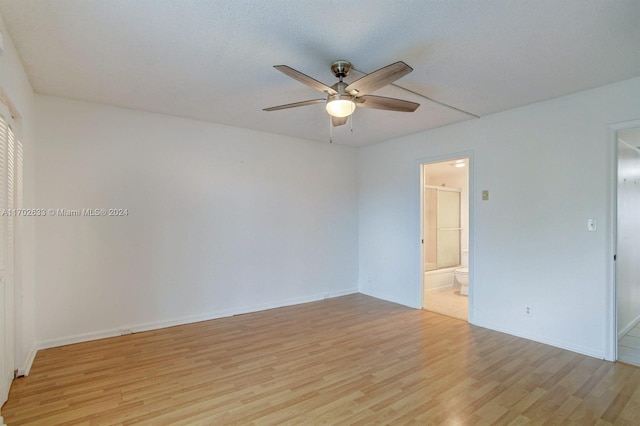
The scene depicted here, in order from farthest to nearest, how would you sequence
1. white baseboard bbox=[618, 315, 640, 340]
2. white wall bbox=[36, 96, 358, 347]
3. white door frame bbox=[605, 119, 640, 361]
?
white baseboard bbox=[618, 315, 640, 340], white wall bbox=[36, 96, 358, 347], white door frame bbox=[605, 119, 640, 361]

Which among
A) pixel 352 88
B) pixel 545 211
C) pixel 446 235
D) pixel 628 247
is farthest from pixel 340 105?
pixel 446 235

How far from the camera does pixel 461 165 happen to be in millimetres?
6402

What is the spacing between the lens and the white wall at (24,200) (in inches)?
89.6

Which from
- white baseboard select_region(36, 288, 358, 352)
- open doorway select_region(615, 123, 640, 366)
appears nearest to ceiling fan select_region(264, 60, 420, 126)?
open doorway select_region(615, 123, 640, 366)

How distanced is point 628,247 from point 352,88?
12.5 ft

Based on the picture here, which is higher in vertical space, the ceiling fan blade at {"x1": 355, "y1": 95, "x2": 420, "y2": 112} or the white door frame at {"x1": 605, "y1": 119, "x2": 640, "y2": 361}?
the ceiling fan blade at {"x1": 355, "y1": 95, "x2": 420, "y2": 112}

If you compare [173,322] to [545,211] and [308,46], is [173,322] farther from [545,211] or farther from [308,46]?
[545,211]

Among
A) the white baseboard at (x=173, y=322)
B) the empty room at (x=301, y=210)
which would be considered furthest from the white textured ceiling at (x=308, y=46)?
the white baseboard at (x=173, y=322)

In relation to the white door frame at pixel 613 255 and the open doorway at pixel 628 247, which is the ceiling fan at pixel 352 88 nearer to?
the white door frame at pixel 613 255

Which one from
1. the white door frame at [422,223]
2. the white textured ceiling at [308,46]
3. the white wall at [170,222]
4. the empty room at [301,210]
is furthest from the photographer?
the white door frame at [422,223]

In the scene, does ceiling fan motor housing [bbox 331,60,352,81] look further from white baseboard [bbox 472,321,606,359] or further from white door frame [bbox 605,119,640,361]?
white baseboard [bbox 472,321,606,359]

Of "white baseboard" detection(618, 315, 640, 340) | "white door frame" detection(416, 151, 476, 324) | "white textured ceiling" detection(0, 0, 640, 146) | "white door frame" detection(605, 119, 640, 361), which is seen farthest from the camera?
"white door frame" detection(416, 151, 476, 324)

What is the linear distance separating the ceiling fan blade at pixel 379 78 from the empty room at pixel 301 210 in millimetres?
22

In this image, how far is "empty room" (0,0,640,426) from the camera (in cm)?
211
